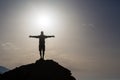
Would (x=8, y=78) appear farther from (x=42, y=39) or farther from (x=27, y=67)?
(x=42, y=39)

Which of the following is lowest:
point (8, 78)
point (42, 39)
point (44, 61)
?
point (8, 78)

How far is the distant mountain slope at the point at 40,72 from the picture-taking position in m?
48.0

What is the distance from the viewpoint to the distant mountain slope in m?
48.0

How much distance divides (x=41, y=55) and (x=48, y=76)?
4346mm

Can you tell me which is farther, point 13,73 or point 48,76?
point 13,73

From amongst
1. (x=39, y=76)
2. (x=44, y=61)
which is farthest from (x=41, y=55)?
(x=39, y=76)

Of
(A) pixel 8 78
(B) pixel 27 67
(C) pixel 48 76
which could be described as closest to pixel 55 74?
(C) pixel 48 76

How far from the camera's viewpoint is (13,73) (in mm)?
51219

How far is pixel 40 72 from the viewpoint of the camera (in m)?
48.4

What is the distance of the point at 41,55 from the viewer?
49719mm

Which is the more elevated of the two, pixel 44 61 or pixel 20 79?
pixel 44 61

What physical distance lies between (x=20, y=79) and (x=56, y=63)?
7.64m

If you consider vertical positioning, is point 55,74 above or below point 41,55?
below

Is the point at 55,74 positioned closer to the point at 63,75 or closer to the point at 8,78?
the point at 63,75
